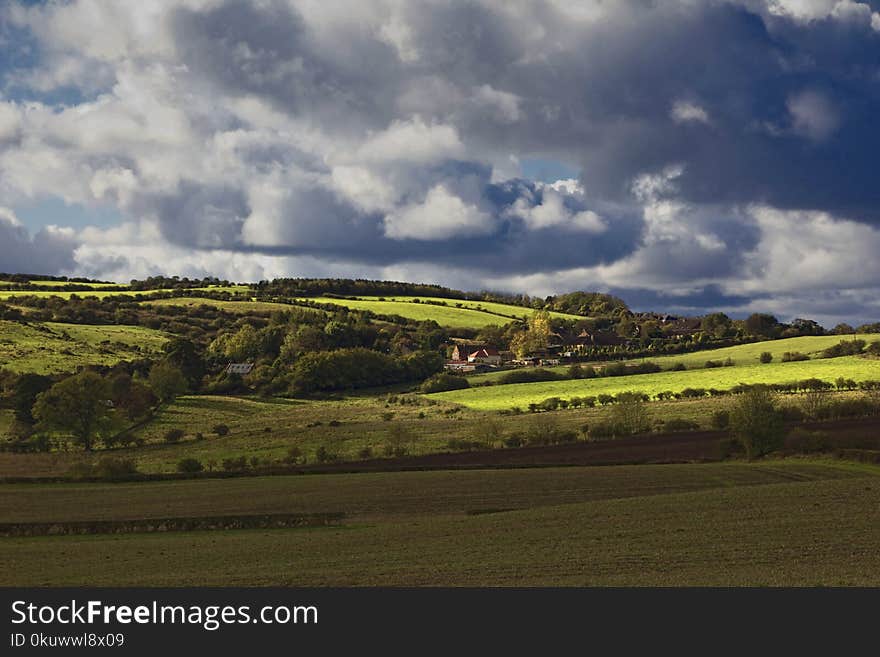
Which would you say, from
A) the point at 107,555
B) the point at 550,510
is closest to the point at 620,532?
the point at 550,510

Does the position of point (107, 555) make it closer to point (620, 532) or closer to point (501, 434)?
point (620, 532)

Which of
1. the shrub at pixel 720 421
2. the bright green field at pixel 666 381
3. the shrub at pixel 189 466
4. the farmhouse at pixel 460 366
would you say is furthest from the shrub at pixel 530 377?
the shrub at pixel 189 466

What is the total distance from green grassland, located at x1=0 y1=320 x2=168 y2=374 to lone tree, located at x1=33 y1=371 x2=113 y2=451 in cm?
3913

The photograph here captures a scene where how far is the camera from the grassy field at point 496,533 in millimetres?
33594

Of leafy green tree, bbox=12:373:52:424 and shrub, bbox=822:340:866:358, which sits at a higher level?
shrub, bbox=822:340:866:358

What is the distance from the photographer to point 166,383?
5207 inches

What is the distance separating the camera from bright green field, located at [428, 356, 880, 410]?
130375mm

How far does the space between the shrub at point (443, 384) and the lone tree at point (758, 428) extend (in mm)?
79983

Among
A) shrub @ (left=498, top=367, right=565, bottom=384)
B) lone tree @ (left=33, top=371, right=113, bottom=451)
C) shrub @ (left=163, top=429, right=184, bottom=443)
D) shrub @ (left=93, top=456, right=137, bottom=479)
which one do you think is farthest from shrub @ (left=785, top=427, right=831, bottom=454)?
lone tree @ (left=33, top=371, right=113, bottom=451)

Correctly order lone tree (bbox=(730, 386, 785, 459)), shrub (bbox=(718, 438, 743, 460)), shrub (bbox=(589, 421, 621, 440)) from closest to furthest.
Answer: lone tree (bbox=(730, 386, 785, 459))
shrub (bbox=(718, 438, 743, 460))
shrub (bbox=(589, 421, 621, 440))

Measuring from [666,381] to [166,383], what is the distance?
7651cm

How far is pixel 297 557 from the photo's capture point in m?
38.9

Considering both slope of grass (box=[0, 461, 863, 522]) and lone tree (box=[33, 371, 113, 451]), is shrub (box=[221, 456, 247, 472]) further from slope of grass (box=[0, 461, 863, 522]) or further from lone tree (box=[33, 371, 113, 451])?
lone tree (box=[33, 371, 113, 451])

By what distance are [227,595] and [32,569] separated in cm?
1432
